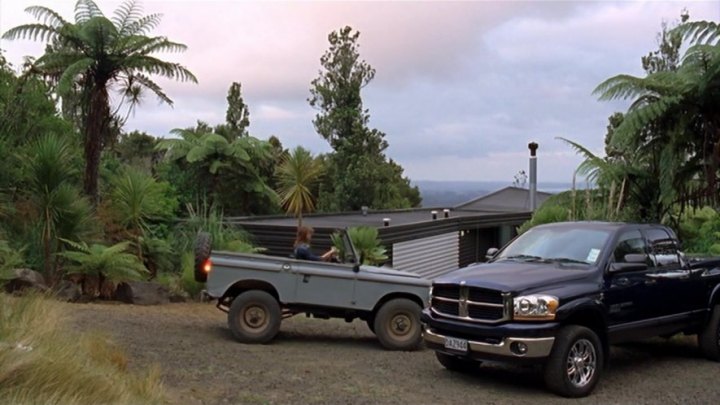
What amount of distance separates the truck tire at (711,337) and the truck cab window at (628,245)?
160cm

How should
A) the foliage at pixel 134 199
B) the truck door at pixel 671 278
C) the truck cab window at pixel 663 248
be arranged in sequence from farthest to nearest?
the foliage at pixel 134 199, the truck cab window at pixel 663 248, the truck door at pixel 671 278

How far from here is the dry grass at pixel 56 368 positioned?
5621 millimetres

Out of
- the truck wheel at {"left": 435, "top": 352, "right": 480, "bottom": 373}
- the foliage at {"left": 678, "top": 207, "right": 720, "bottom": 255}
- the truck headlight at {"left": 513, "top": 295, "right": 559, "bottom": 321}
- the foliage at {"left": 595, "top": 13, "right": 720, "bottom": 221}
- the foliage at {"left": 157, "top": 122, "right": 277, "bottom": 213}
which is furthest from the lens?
the foliage at {"left": 157, "top": 122, "right": 277, "bottom": 213}

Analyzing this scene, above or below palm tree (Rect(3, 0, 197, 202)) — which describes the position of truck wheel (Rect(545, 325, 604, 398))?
below

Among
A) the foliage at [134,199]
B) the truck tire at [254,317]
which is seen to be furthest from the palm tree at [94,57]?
the truck tire at [254,317]

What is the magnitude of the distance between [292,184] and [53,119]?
660 cm

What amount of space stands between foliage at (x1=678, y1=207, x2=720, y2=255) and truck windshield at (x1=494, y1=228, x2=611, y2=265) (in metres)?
8.62

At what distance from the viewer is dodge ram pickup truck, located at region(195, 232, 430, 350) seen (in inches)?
426

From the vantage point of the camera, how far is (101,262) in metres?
13.8

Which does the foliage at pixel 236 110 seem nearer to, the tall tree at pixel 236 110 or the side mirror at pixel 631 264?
the tall tree at pixel 236 110

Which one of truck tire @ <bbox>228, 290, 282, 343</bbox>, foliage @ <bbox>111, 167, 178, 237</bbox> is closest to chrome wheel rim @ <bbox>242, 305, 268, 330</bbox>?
truck tire @ <bbox>228, 290, 282, 343</bbox>

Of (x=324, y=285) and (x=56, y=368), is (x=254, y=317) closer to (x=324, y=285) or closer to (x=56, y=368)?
(x=324, y=285)

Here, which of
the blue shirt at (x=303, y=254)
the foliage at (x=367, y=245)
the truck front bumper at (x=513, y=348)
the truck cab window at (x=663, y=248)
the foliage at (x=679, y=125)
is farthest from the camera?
the foliage at (x=367, y=245)

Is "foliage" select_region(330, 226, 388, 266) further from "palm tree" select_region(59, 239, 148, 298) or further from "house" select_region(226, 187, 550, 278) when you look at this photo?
"palm tree" select_region(59, 239, 148, 298)
